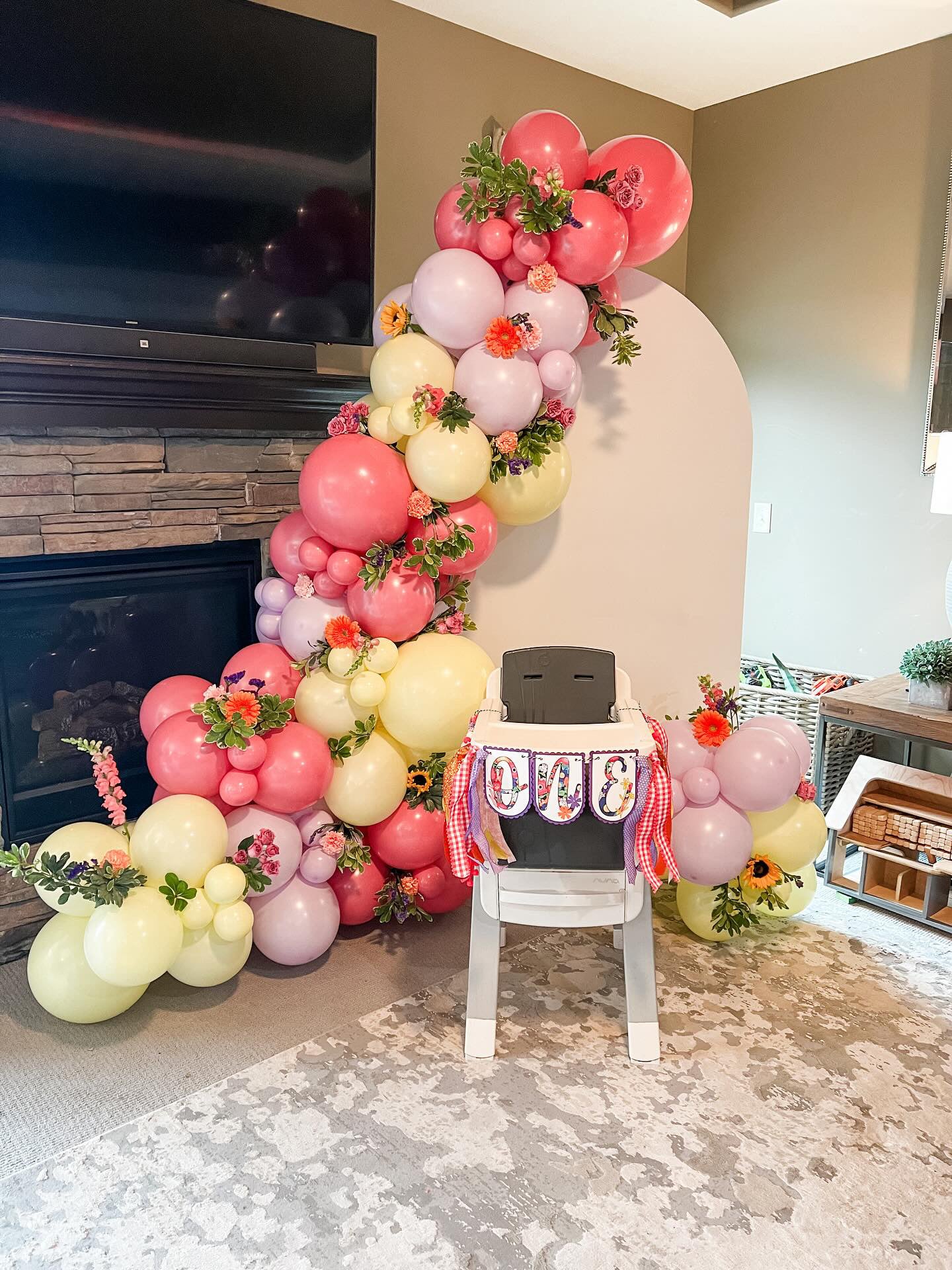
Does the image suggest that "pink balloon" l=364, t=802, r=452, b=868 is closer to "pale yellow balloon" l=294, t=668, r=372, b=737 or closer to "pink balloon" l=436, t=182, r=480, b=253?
"pale yellow balloon" l=294, t=668, r=372, b=737

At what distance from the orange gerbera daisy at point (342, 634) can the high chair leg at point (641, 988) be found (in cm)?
82

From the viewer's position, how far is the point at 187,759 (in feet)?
7.01

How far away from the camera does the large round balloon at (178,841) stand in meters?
2.06

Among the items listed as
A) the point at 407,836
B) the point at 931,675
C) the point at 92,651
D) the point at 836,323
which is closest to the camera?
the point at 407,836

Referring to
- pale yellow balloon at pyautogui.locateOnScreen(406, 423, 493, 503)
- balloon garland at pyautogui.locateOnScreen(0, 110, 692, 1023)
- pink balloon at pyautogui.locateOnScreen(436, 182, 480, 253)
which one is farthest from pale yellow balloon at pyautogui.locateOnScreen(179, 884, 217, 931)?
pink balloon at pyautogui.locateOnScreen(436, 182, 480, 253)

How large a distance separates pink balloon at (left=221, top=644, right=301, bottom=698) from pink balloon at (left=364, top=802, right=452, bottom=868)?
15.0 inches

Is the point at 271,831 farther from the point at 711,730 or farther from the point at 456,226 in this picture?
the point at 456,226

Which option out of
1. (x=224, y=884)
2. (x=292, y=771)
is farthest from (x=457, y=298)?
(x=224, y=884)

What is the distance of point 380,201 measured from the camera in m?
3.04

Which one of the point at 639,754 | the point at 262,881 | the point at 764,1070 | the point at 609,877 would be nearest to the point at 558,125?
the point at 639,754

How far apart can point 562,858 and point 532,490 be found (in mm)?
898

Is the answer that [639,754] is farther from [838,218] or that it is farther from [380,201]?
[838,218]

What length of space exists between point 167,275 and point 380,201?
93 centimetres

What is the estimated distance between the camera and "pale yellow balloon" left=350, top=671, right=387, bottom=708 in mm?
2250
